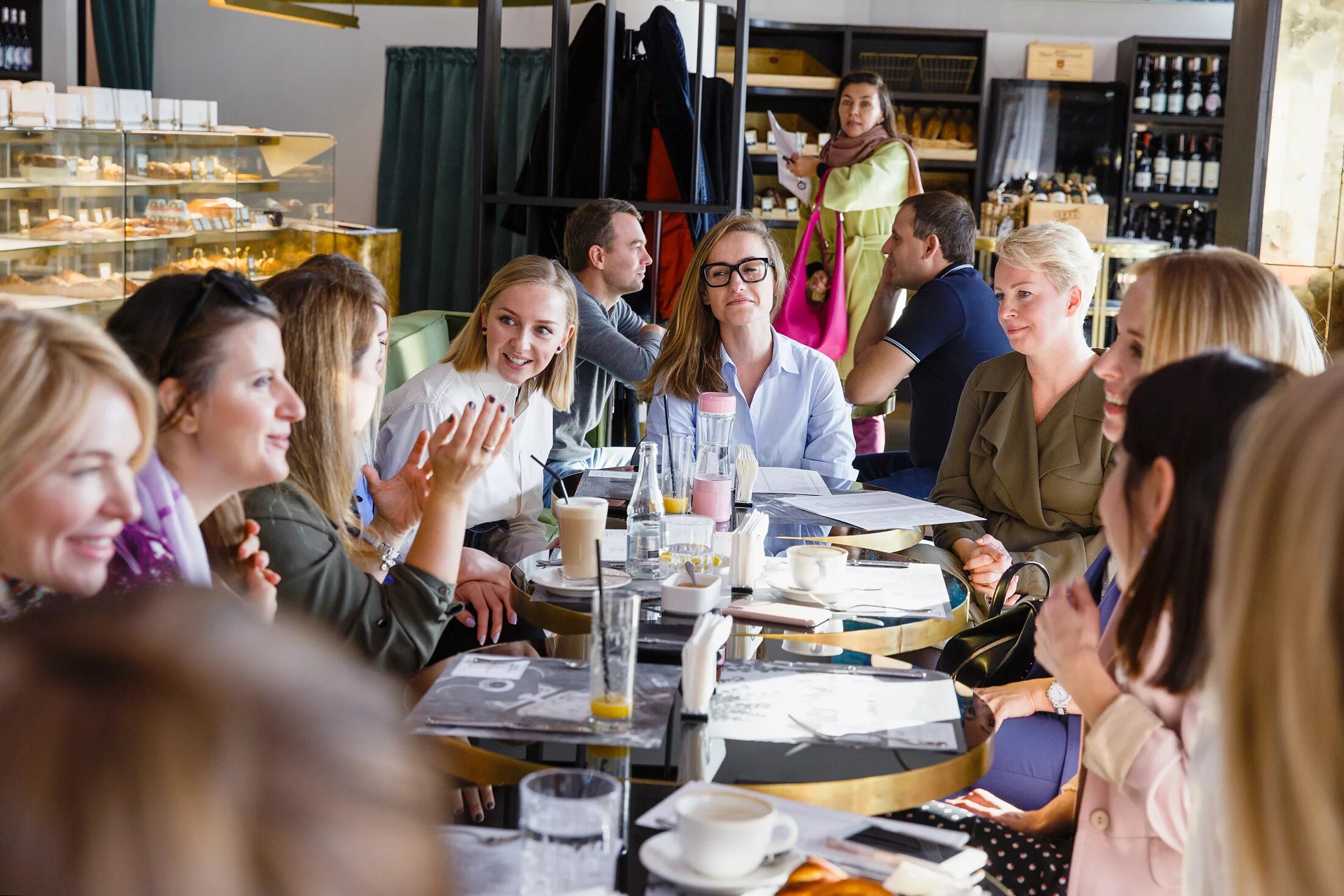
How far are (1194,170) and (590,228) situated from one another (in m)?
5.54

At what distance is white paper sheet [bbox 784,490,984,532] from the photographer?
105 inches

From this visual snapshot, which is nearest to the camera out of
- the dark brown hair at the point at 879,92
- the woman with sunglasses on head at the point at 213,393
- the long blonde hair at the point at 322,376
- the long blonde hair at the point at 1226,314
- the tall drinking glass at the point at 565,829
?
the tall drinking glass at the point at 565,829

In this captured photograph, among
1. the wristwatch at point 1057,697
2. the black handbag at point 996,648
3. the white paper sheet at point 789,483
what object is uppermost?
the white paper sheet at point 789,483

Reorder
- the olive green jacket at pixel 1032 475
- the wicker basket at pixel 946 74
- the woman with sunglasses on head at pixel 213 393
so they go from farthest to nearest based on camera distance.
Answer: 1. the wicker basket at pixel 946 74
2. the olive green jacket at pixel 1032 475
3. the woman with sunglasses on head at pixel 213 393

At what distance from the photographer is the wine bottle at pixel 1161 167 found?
835cm

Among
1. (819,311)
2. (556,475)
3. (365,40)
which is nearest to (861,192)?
(819,311)

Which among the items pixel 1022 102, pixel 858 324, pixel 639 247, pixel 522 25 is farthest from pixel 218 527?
pixel 1022 102

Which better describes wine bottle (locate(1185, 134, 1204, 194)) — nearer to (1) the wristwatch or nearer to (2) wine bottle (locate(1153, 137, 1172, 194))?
(2) wine bottle (locate(1153, 137, 1172, 194))

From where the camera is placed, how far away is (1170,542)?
1.26 m

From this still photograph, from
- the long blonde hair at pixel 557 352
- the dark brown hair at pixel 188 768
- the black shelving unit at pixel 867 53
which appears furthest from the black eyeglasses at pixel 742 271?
the black shelving unit at pixel 867 53

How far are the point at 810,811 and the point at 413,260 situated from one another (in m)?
8.07

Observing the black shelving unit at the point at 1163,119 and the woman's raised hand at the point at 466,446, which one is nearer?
the woman's raised hand at the point at 466,446

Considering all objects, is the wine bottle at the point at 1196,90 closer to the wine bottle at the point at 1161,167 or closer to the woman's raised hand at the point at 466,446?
the wine bottle at the point at 1161,167

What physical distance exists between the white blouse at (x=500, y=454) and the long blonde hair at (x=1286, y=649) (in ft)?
7.68
